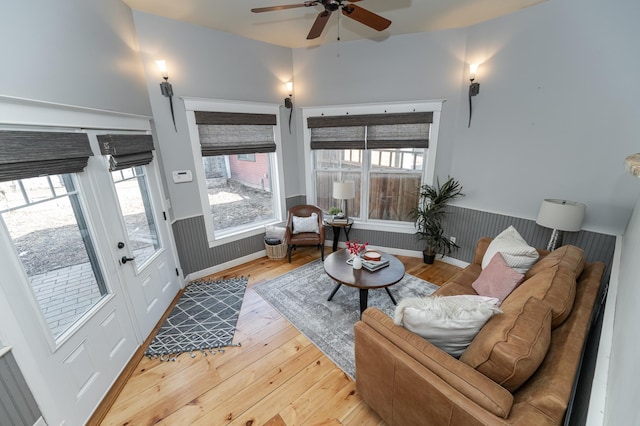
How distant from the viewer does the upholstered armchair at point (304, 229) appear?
3.97 meters

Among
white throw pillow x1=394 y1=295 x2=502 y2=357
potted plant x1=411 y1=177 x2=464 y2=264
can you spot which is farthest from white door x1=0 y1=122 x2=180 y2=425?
potted plant x1=411 y1=177 x2=464 y2=264

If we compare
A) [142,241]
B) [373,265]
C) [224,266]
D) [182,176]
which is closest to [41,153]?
[142,241]

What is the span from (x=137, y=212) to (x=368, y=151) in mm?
3259

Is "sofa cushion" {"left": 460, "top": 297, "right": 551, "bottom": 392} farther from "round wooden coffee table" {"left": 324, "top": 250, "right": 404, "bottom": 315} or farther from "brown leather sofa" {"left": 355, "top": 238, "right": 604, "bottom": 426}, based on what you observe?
"round wooden coffee table" {"left": 324, "top": 250, "right": 404, "bottom": 315}

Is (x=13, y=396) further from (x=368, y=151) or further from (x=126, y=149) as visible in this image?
(x=368, y=151)

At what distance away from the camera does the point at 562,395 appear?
107cm

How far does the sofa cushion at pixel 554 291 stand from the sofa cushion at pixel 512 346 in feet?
0.42

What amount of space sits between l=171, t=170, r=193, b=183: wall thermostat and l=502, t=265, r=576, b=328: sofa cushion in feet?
11.8

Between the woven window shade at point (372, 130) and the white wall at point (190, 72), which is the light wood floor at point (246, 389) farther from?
the woven window shade at point (372, 130)

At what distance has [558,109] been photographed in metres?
2.75

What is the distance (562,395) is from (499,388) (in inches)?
9.0

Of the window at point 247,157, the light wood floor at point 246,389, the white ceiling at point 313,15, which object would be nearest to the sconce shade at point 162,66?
the white ceiling at point 313,15

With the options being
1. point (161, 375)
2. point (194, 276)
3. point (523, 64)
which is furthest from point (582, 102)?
point (194, 276)

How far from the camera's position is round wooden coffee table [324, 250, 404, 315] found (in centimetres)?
253
